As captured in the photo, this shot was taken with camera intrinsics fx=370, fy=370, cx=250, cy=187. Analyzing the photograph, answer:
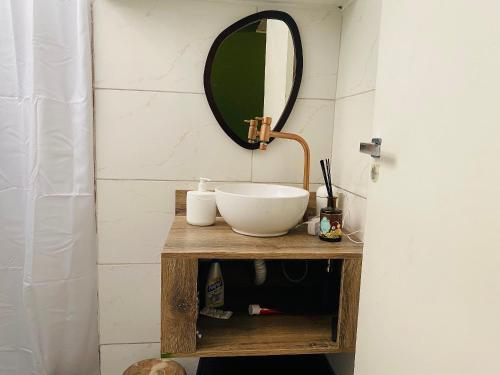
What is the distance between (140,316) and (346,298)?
2.76 ft

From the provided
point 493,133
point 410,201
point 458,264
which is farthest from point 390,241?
point 493,133

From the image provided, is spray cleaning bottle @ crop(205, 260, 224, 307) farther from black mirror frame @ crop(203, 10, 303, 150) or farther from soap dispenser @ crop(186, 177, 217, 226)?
black mirror frame @ crop(203, 10, 303, 150)

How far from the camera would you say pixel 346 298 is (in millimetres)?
976

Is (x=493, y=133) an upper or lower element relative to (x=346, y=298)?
upper

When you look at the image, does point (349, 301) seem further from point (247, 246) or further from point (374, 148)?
point (374, 148)

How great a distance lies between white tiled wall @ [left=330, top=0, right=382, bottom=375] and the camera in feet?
3.55

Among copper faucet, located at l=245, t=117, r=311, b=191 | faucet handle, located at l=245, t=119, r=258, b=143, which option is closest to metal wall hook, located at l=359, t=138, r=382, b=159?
copper faucet, located at l=245, t=117, r=311, b=191

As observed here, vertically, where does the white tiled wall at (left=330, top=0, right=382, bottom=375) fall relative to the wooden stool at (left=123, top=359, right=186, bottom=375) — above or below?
above

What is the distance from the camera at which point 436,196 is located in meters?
0.59

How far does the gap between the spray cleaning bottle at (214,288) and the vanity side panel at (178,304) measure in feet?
0.69

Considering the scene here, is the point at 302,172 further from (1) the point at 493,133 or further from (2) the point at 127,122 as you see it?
(1) the point at 493,133

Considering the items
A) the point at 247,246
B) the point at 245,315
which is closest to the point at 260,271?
the point at 245,315

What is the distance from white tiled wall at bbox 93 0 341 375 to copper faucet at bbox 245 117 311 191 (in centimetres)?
9

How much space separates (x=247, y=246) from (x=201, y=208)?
26 centimetres
